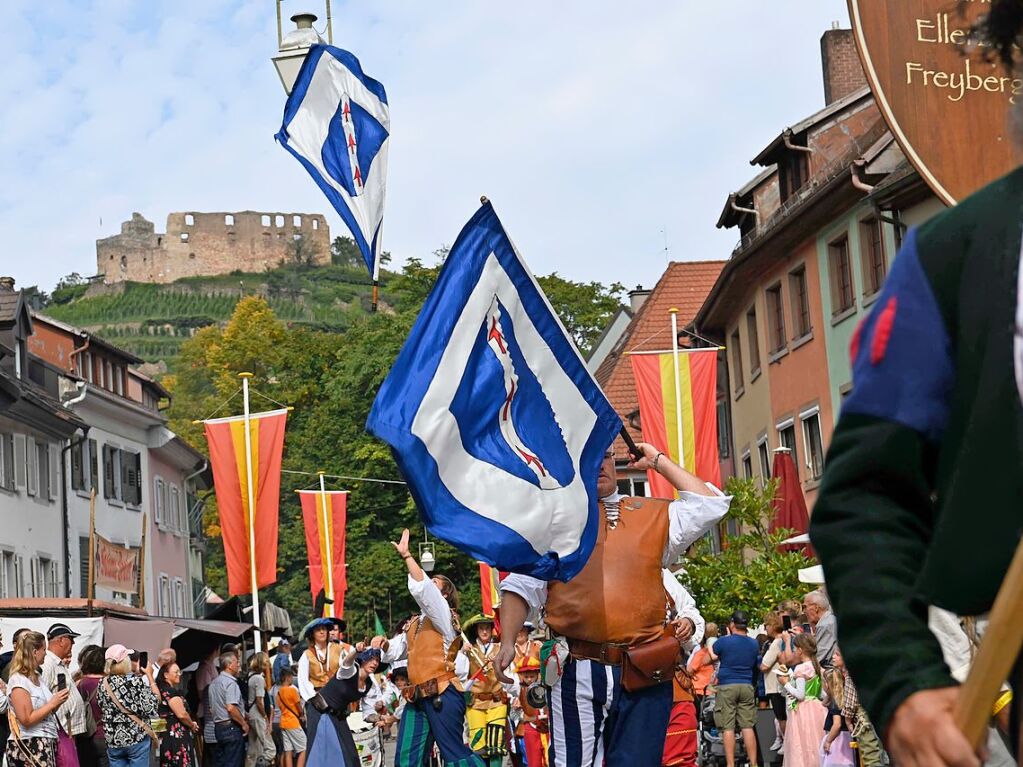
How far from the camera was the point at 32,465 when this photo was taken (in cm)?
4472

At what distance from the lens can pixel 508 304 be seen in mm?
9562

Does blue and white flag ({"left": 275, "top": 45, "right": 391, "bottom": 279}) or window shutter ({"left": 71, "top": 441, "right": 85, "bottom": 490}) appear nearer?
blue and white flag ({"left": 275, "top": 45, "right": 391, "bottom": 279})

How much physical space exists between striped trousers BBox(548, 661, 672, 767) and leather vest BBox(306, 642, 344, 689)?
10854mm

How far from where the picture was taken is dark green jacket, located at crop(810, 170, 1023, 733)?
2.62 metres

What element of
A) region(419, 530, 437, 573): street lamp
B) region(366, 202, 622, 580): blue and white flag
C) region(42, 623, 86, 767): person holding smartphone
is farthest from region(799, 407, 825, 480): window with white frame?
region(366, 202, 622, 580): blue and white flag

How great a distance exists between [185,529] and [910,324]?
2407 inches

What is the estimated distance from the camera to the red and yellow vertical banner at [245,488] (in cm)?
3241

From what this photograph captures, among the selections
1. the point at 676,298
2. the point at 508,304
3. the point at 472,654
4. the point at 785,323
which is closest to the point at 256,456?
the point at 785,323

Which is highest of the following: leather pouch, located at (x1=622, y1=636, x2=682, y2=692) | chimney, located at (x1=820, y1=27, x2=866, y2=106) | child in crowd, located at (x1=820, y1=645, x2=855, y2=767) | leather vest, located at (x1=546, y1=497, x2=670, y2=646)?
chimney, located at (x1=820, y1=27, x2=866, y2=106)

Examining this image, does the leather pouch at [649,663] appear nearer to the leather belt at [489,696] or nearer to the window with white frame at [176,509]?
the leather belt at [489,696]

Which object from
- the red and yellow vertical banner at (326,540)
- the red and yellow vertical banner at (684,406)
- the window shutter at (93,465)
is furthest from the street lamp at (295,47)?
the window shutter at (93,465)

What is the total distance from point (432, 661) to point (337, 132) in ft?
15.6

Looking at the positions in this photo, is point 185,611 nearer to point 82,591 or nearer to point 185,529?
point 185,529

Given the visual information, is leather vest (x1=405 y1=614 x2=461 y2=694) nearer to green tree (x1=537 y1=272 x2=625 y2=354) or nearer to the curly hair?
the curly hair
